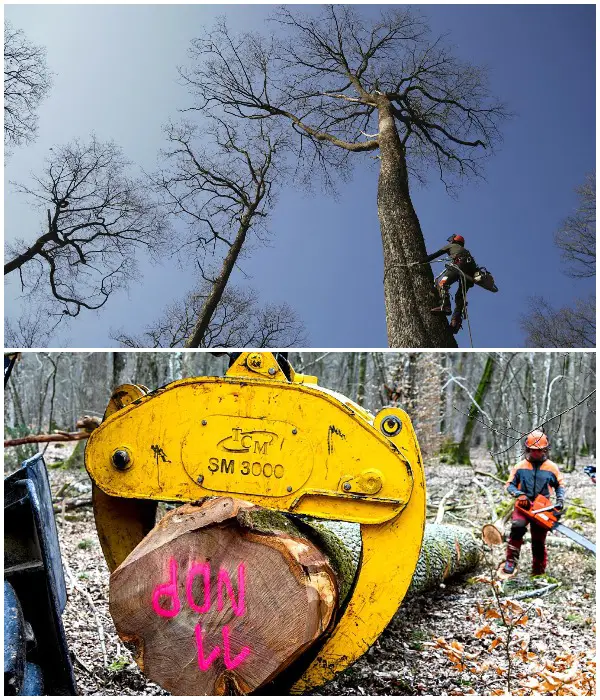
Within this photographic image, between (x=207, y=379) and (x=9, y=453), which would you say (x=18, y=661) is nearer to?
(x=207, y=379)

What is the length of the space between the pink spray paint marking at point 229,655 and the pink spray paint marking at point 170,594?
22 cm

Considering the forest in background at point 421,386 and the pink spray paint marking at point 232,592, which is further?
the forest in background at point 421,386

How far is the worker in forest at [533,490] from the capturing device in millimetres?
6492

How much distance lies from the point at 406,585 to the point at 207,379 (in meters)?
1.30

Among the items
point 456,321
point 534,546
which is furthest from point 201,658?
point 456,321

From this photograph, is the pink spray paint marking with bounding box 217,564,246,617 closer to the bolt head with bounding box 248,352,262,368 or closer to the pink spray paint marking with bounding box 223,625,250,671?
the pink spray paint marking with bounding box 223,625,250,671

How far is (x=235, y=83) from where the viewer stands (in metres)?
10.4

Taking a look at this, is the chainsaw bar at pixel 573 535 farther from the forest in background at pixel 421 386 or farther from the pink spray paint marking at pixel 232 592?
the pink spray paint marking at pixel 232 592

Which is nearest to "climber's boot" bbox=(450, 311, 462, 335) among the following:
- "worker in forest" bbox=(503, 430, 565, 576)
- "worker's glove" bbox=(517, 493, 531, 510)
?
"worker in forest" bbox=(503, 430, 565, 576)

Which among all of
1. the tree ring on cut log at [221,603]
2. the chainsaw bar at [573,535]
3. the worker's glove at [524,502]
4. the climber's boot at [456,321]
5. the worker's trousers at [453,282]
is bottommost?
the chainsaw bar at [573,535]

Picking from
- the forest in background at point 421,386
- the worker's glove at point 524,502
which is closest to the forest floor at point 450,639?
the worker's glove at point 524,502

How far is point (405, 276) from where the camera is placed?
720 centimetres

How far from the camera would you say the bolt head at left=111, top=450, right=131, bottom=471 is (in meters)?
3.52

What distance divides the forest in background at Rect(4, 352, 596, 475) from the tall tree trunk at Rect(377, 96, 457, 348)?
2.95 feet
